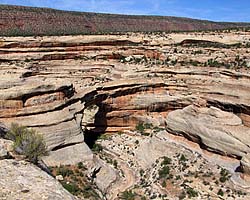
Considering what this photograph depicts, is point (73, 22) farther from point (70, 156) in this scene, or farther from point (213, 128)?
point (213, 128)

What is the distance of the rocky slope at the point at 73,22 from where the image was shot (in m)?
64.1

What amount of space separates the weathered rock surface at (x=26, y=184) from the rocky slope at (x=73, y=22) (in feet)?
145

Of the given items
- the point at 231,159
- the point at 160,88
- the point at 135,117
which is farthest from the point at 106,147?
the point at 231,159

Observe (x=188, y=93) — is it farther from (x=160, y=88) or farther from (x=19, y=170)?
(x=19, y=170)

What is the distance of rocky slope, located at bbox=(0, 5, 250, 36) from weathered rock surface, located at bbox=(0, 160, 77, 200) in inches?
1736

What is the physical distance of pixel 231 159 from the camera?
23.1 m

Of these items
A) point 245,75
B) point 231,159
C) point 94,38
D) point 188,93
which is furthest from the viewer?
point 94,38

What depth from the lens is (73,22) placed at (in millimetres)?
75625

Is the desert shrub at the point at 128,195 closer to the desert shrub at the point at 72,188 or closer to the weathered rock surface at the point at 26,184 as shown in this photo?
the desert shrub at the point at 72,188

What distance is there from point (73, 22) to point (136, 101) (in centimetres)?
4772

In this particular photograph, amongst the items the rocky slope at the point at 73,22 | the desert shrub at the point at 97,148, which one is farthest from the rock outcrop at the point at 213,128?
the rocky slope at the point at 73,22

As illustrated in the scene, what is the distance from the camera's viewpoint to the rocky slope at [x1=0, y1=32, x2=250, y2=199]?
23188mm

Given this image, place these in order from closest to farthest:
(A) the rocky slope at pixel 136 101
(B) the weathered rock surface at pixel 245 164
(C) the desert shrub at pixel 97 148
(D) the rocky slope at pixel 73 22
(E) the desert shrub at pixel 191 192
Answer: (E) the desert shrub at pixel 191 192, (B) the weathered rock surface at pixel 245 164, (A) the rocky slope at pixel 136 101, (C) the desert shrub at pixel 97 148, (D) the rocky slope at pixel 73 22

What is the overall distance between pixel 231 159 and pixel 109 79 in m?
11.9
